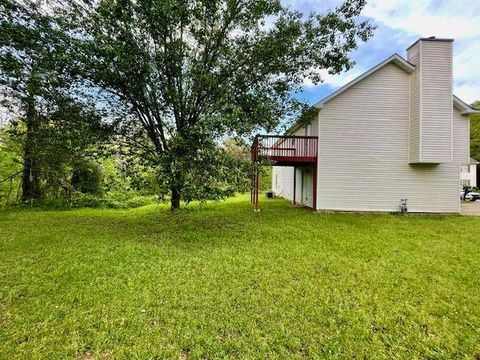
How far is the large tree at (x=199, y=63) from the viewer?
22.9 ft

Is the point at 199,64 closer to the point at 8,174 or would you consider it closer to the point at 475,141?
the point at 8,174

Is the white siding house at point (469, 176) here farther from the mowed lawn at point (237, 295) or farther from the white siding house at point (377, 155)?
the mowed lawn at point (237, 295)

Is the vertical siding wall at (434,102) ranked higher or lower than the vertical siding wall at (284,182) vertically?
higher

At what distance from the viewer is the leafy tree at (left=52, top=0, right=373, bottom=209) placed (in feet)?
22.9

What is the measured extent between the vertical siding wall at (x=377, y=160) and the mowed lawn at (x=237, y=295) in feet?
14.7

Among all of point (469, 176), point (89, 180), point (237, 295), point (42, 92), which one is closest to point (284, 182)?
point (89, 180)

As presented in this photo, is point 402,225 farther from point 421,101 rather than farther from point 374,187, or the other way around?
point 421,101

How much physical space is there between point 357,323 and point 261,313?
1212mm

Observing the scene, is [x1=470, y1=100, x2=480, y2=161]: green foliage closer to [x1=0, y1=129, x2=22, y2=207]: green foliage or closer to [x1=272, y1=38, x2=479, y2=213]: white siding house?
[x1=272, y1=38, x2=479, y2=213]: white siding house

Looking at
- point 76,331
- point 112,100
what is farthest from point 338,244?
point 112,100

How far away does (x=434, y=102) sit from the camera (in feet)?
36.6

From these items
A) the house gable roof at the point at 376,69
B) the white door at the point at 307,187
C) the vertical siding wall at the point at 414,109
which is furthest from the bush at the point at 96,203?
the vertical siding wall at the point at 414,109

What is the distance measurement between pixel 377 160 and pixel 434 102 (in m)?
3.26

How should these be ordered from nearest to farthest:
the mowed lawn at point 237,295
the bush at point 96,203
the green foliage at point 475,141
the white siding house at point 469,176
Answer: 1. the mowed lawn at point 237,295
2. the bush at point 96,203
3. the white siding house at point 469,176
4. the green foliage at point 475,141
